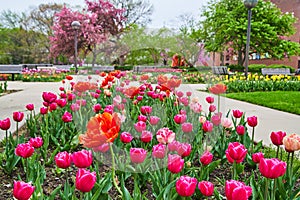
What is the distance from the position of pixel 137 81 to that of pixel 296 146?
1.59m

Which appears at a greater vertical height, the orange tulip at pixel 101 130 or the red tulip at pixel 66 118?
the orange tulip at pixel 101 130

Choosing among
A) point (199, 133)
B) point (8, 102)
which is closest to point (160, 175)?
point (199, 133)

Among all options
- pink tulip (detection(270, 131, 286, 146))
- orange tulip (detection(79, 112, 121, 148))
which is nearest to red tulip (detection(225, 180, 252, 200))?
orange tulip (detection(79, 112, 121, 148))

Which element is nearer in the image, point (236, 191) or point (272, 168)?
point (236, 191)

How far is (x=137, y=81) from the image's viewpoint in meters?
2.80

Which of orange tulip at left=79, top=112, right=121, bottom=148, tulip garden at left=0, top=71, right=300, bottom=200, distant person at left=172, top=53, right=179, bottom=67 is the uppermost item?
distant person at left=172, top=53, right=179, bottom=67

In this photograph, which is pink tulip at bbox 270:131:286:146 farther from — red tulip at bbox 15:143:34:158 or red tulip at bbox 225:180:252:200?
red tulip at bbox 15:143:34:158

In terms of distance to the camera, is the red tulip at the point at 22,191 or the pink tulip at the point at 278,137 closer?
the red tulip at the point at 22,191

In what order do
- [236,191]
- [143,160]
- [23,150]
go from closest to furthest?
[236,191] < [143,160] < [23,150]

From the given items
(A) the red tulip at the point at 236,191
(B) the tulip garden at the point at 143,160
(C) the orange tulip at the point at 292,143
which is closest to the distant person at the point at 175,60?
(B) the tulip garden at the point at 143,160

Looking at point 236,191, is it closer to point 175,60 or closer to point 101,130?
point 101,130

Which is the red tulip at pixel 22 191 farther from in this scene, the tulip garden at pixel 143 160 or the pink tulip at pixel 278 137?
the pink tulip at pixel 278 137

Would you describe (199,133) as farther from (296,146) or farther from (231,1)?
(231,1)

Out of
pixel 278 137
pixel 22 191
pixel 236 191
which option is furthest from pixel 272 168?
pixel 22 191
